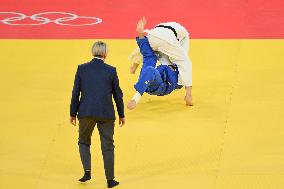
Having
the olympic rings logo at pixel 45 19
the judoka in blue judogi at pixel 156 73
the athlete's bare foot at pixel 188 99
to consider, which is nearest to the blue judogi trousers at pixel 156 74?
the judoka in blue judogi at pixel 156 73

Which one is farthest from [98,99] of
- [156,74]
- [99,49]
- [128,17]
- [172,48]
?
[128,17]

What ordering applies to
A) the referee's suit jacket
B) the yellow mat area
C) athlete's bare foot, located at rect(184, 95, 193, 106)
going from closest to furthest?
the referee's suit jacket, the yellow mat area, athlete's bare foot, located at rect(184, 95, 193, 106)

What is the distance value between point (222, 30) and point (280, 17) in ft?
4.15

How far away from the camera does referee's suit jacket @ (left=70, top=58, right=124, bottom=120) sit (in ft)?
30.8

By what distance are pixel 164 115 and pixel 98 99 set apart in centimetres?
265

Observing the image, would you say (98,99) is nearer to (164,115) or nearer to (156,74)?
(156,74)

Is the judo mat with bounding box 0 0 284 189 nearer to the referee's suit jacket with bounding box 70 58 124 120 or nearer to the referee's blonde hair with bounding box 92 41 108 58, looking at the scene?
the referee's suit jacket with bounding box 70 58 124 120

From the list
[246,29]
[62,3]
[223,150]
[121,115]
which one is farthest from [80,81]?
[62,3]

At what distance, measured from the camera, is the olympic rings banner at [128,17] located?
15273mm

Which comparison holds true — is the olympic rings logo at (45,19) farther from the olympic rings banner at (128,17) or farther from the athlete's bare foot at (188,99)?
the athlete's bare foot at (188,99)

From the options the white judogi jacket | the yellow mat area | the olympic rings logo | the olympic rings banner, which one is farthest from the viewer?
the olympic rings logo

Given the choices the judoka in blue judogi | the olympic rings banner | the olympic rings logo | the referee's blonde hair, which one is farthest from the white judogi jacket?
the olympic rings logo

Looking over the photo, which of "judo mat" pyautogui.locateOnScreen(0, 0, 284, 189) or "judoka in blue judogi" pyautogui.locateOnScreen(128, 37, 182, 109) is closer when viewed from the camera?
"judo mat" pyautogui.locateOnScreen(0, 0, 284, 189)

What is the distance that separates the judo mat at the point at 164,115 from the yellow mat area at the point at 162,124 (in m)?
0.01
